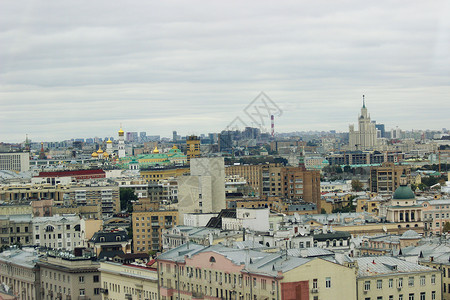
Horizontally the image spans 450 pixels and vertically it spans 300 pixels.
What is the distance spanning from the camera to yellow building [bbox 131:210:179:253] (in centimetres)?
7512

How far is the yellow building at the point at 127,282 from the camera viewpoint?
160 ft

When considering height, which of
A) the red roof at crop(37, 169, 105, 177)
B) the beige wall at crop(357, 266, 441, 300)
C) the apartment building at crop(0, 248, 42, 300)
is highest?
the red roof at crop(37, 169, 105, 177)

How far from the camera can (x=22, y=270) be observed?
58.9 meters

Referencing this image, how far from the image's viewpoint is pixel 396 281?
43500mm

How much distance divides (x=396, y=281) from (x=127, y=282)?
41.0ft

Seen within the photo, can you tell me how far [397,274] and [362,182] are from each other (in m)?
90.4

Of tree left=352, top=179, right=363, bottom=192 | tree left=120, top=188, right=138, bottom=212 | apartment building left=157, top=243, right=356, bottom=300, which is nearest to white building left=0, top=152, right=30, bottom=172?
tree left=352, top=179, right=363, bottom=192

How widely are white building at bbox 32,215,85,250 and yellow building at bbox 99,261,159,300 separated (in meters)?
21.6

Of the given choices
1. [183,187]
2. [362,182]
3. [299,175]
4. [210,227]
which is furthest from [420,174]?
[210,227]

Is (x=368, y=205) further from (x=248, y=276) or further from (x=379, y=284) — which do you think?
(x=248, y=276)

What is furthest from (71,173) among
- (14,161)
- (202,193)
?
(202,193)

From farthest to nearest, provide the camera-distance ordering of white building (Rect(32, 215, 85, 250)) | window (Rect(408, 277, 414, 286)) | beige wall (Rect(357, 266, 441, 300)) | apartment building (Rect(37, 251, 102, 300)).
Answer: white building (Rect(32, 215, 85, 250))
apartment building (Rect(37, 251, 102, 300))
window (Rect(408, 277, 414, 286))
beige wall (Rect(357, 266, 441, 300))

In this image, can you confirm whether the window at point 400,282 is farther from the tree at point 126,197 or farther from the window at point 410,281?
the tree at point 126,197

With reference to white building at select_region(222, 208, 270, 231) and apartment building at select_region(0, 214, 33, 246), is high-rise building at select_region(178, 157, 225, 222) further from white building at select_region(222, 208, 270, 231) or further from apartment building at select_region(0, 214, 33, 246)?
white building at select_region(222, 208, 270, 231)
